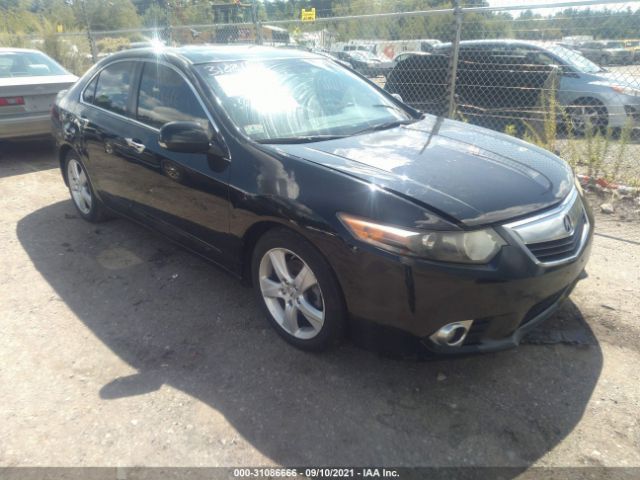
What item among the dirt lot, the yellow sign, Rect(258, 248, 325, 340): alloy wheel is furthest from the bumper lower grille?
the yellow sign

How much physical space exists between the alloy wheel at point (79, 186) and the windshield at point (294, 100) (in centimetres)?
203

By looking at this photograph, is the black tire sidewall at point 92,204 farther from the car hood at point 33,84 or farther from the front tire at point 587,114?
the front tire at point 587,114

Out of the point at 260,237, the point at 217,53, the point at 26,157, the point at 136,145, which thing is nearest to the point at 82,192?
the point at 136,145

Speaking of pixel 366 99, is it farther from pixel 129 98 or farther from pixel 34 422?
pixel 34 422

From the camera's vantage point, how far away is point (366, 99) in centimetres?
367

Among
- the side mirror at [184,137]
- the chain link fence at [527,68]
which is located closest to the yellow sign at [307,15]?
the chain link fence at [527,68]

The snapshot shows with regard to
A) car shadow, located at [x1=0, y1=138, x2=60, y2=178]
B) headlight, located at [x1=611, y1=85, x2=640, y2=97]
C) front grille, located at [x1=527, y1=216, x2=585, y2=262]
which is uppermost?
headlight, located at [x1=611, y1=85, x2=640, y2=97]

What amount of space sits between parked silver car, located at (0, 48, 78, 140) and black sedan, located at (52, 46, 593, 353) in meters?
3.22

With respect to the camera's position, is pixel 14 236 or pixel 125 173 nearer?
pixel 125 173

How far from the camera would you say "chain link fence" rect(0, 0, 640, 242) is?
5121mm

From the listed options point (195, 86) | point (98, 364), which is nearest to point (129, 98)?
point (195, 86)

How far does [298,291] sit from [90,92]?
9.97 ft

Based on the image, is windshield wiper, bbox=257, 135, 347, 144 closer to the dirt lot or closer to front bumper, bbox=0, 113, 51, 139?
the dirt lot

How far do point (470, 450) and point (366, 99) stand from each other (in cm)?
254
